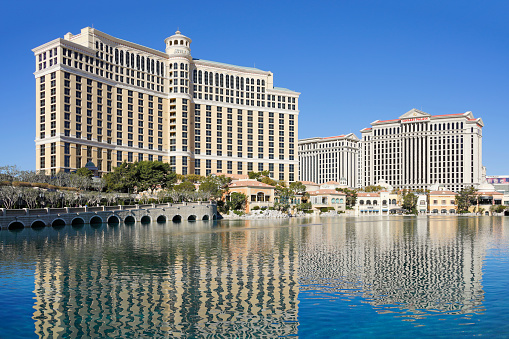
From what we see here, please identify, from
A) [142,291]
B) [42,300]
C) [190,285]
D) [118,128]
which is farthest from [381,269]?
[118,128]

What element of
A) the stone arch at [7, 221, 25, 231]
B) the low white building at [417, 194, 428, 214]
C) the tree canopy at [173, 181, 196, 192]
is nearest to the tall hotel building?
the tree canopy at [173, 181, 196, 192]

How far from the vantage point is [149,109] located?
172375mm

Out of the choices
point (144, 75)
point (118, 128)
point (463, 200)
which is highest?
point (144, 75)

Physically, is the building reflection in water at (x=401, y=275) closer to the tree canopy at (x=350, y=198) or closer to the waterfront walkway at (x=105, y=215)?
the waterfront walkway at (x=105, y=215)

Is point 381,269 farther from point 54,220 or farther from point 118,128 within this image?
point 118,128

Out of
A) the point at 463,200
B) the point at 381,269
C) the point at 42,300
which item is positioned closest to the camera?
the point at 42,300

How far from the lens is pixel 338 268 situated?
125 ft

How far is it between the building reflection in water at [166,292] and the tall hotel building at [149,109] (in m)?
105

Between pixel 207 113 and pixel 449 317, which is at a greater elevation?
pixel 207 113

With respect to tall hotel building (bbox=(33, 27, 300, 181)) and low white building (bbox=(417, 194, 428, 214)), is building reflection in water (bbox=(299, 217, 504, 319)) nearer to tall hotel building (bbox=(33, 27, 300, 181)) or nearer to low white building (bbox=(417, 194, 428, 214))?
tall hotel building (bbox=(33, 27, 300, 181))

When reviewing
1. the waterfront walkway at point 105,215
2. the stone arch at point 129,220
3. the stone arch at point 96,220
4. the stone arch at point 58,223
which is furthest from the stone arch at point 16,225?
the stone arch at point 129,220

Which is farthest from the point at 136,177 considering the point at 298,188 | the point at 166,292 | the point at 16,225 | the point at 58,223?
the point at 166,292

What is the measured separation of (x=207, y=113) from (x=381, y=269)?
509ft

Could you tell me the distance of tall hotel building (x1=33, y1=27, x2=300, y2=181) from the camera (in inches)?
5635
